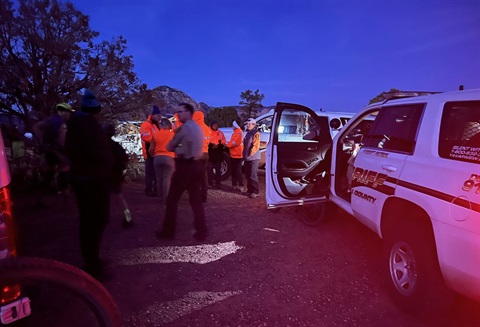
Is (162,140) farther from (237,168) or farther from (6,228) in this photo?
(6,228)

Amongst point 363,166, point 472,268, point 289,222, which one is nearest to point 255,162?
point 289,222

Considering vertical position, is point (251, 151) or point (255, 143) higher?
point (255, 143)

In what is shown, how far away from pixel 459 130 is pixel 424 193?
0.60 m

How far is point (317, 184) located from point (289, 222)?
0.92 meters

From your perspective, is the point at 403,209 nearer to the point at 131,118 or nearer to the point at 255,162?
the point at 255,162

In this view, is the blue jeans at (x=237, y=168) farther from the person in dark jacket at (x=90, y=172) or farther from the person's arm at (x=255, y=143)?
the person in dark jacket at (x=90, y=172)

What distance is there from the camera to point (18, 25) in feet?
25.5

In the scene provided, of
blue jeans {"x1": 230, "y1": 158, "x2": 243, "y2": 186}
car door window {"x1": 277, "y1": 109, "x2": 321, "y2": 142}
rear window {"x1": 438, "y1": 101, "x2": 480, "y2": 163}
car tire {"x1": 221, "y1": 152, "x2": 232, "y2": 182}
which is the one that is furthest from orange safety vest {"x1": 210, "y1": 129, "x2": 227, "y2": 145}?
rear window {"x1": 438, "y1": 101, "x2": 480, "y2": 163}

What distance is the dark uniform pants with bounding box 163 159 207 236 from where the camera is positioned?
4629mm

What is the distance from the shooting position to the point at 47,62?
→ 8.21 meters

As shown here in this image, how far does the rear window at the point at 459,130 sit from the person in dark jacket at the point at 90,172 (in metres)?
3.22

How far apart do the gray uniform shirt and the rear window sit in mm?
2887

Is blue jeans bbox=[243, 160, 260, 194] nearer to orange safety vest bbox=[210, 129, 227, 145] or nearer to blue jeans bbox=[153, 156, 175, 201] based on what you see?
orange safety vest bbox=[210, 129, 227, 145]

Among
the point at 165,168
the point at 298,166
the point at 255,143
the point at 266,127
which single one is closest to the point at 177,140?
the point at 165,168
